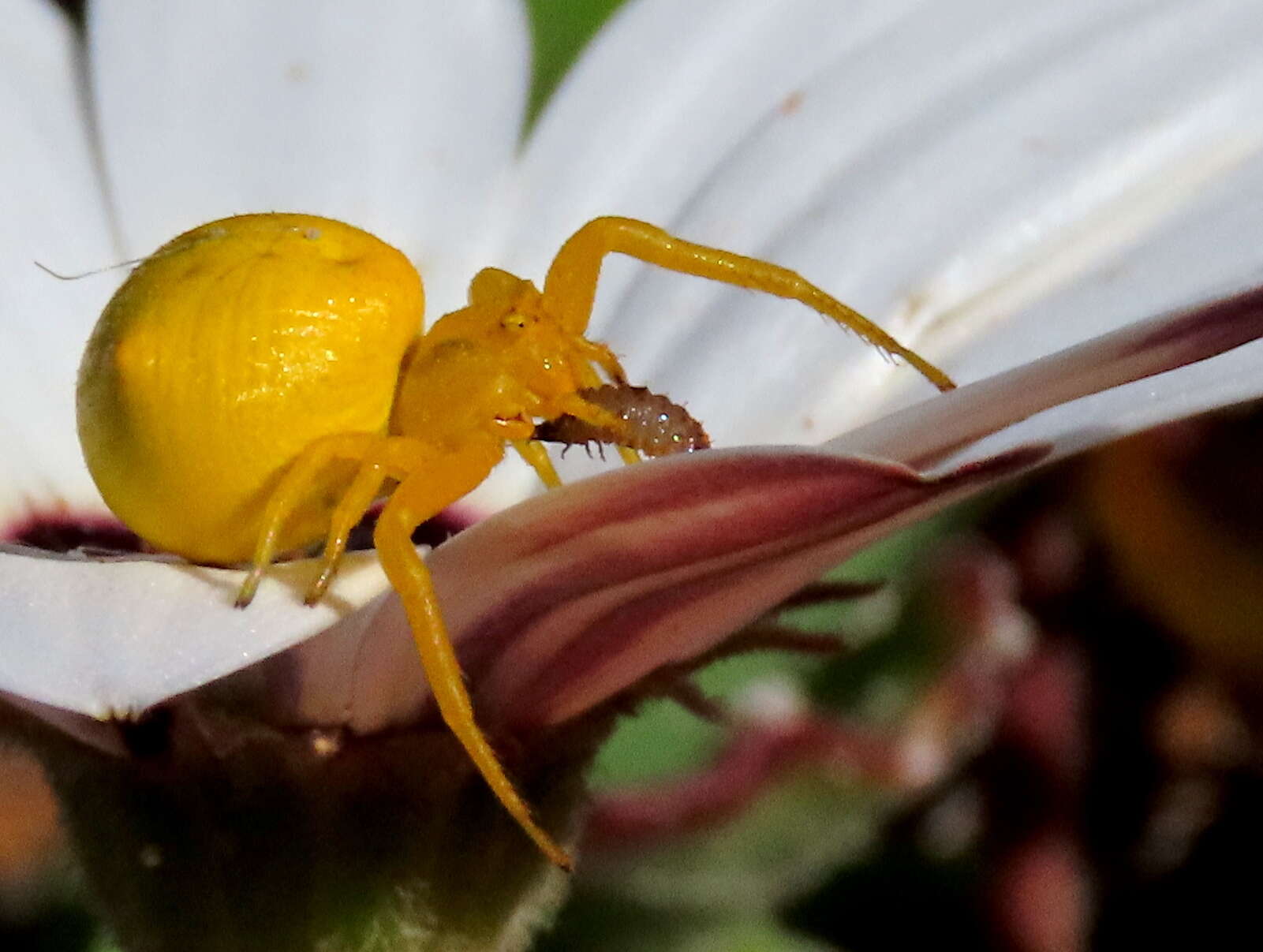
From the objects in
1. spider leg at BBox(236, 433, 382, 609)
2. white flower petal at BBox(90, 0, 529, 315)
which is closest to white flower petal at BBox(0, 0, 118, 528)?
white flower petal at BBox(90, 0, 529, 315)

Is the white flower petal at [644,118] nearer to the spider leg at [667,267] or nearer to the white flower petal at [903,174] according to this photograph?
the white flower petal at [903,174]

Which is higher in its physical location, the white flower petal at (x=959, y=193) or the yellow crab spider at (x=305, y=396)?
the white flower petal at (x=959, y=193)

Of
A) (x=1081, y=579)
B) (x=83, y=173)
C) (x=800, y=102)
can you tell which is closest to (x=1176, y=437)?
(x=1081, y=579)

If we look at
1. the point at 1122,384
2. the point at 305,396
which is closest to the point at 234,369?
the point at 305,396

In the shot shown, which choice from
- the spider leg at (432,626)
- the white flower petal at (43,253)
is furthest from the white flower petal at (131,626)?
the white flower petal at (43,253)

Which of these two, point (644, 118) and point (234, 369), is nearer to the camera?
point (234, 369)

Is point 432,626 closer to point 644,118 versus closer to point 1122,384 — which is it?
point 1122,384
